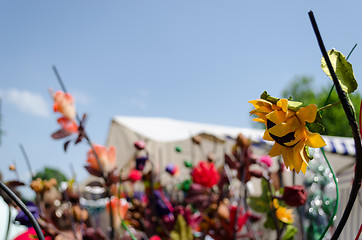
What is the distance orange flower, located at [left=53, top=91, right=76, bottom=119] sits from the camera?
55 cm

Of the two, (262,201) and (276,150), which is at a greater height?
(276,150)

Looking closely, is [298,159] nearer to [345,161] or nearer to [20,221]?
[20,221]

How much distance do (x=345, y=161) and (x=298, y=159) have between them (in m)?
1.72

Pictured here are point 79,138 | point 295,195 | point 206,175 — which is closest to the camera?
point 295,195

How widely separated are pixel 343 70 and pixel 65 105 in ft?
1.43

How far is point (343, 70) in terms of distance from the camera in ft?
0.64

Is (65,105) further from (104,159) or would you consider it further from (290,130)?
(290,130)

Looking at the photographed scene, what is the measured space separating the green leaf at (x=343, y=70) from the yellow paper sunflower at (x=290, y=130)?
2 cm

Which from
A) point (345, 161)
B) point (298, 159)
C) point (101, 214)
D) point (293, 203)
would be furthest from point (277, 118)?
point (345, 161)

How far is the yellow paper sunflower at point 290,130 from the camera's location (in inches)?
7.4

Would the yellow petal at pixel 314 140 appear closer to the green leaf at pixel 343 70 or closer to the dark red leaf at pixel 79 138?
the green leaf at pixel 343 70

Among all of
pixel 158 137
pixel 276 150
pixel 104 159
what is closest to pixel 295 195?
pixel 276 150

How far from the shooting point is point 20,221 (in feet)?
1.32

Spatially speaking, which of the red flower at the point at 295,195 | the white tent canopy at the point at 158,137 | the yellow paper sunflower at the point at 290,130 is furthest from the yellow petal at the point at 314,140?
the white tent canopy at the point at 158,137
